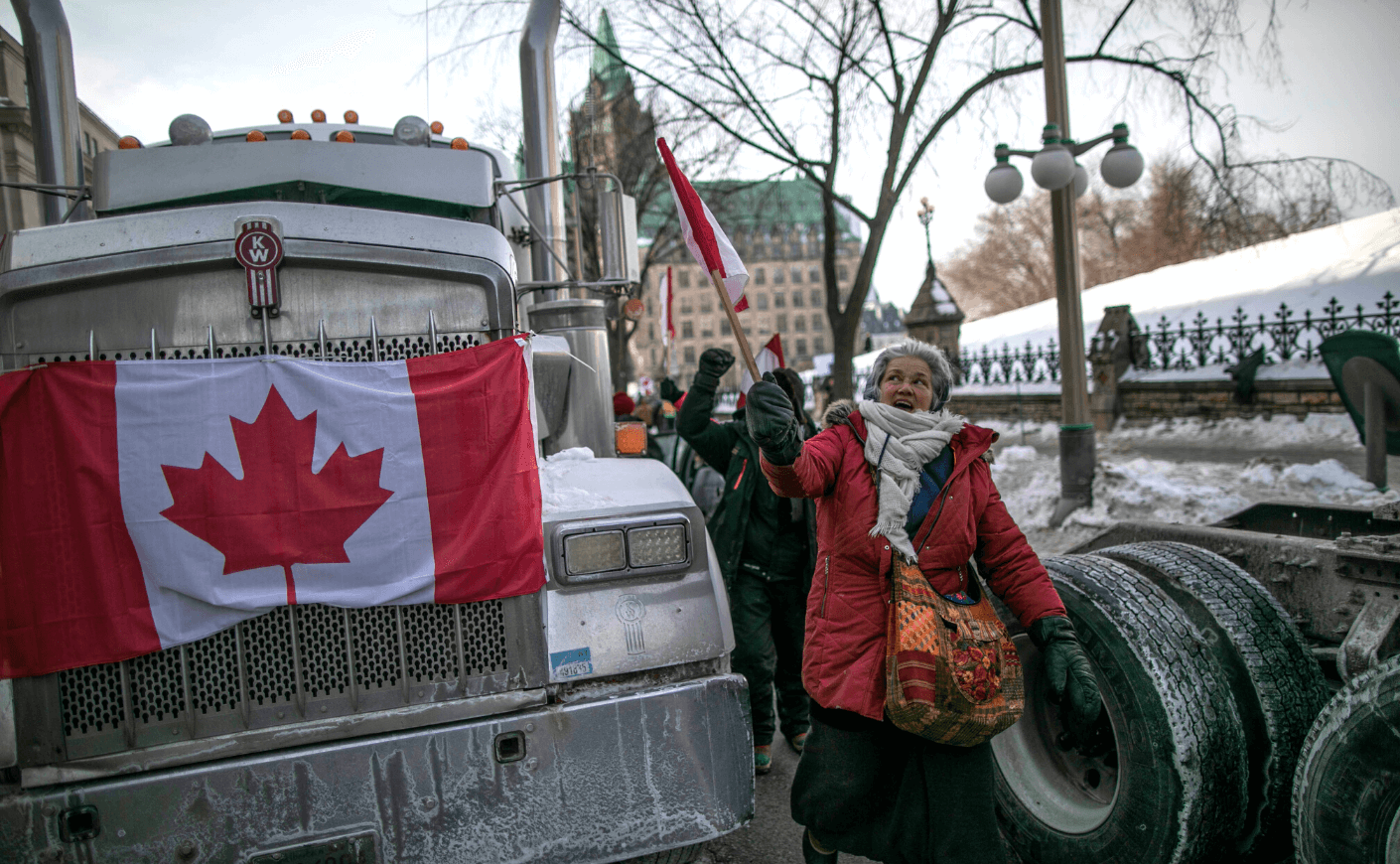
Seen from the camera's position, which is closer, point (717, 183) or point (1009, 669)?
point (1009, 669)

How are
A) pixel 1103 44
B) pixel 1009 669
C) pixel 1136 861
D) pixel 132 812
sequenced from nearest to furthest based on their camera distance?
pixel 132 812
pixel 1009 669
pixel 1136 861
pixel 1103 44

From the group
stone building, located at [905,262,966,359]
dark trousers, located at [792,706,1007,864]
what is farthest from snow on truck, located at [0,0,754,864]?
stone building, located at [905,262,966,359]

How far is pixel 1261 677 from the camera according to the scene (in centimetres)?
263

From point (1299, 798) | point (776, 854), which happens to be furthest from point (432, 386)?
point (1299, 798)

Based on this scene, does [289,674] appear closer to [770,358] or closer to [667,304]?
[770,358]

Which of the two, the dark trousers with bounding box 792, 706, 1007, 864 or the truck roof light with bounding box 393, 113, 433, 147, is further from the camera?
the truck roof light with bounding box 393, 113, 433, 147

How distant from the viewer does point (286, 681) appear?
2.45 m

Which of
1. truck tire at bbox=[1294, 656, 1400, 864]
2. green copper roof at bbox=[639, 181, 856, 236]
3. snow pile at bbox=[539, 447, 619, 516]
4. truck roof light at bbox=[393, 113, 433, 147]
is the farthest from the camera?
green copper roof at bbox=[639, 181, 856, 236]

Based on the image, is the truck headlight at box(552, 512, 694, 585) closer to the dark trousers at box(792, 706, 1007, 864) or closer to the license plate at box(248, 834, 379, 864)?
the dark trousers at box(792, 706, 1007, 864)

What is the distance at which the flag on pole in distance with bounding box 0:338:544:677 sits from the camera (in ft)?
7.61

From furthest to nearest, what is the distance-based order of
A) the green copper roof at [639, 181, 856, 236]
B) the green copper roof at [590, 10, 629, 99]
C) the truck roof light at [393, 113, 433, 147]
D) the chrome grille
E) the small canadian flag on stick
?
the green copper roof at [639, 181, 856, 236] → the green copper roof at [590, 10, 629, 99] → the truck roof light at [393, 113, 433, 147] → the small canadian flag on stick → the chrome grille

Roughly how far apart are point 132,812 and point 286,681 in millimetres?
459

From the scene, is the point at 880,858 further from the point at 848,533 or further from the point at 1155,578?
the point at 1155,578

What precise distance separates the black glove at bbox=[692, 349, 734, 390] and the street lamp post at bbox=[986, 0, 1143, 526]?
20.2ft
